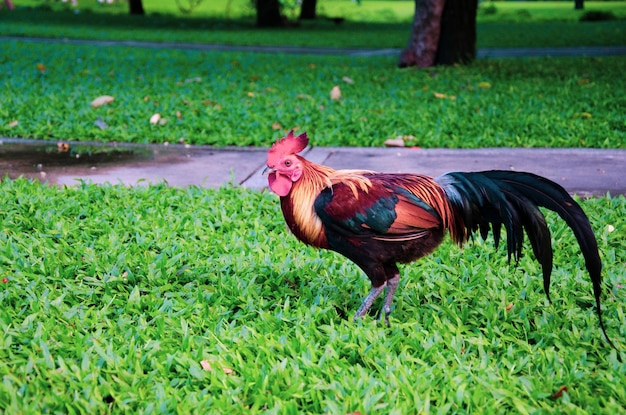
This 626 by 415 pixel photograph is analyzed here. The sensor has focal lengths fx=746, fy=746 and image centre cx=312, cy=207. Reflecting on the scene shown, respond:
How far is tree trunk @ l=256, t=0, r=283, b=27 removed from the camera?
2647cm

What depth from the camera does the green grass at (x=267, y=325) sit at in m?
2.91

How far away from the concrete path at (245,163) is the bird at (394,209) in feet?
8.64

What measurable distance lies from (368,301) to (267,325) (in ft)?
1.61

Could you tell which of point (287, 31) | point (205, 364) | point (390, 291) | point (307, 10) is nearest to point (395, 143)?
point (390, 291)

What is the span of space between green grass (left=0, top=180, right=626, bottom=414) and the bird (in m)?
0.35

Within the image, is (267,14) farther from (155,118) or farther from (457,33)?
(155,118)

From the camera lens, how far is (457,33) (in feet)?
43.3

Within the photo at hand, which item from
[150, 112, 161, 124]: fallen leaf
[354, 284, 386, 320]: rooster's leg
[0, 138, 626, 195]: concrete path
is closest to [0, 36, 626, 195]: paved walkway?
[0, 138, 626, 195]: concrete path

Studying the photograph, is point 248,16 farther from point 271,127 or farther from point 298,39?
point 271,127

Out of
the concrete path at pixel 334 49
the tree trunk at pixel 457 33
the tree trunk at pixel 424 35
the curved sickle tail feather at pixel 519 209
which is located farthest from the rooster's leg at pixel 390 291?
the concrete path at pixel 334 49

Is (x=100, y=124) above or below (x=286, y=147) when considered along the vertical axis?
below

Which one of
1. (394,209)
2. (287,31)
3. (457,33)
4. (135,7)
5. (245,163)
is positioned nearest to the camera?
(394,209)

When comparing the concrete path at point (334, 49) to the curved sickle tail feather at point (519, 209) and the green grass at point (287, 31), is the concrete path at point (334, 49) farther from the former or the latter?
the curved sickle tail feather at point (519, 209)

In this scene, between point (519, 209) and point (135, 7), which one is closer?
point (519, 209)
